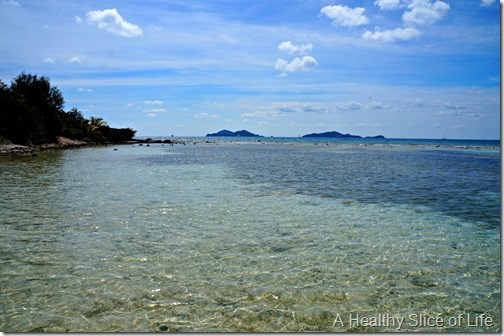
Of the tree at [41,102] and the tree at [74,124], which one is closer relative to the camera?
the tree at [41,102]

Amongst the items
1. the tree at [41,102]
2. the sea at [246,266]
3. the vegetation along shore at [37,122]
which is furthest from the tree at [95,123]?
the sea at [246,266]

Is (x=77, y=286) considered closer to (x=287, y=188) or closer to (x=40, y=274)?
(x=40, y=274)

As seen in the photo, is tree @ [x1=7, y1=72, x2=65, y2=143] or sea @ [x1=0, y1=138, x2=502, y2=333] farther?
tree @ [x1=7, y1=72, x2=65, y2=143]

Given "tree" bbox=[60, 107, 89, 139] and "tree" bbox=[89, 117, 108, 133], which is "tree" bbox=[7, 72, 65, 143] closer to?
"tree" bbox=[60, 107, 89, 139]

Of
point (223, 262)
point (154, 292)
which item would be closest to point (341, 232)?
point (223, 262)

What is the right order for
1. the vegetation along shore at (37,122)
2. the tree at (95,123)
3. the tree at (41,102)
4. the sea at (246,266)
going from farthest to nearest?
the tree at (95,123) < the tree at (41,102) < the vegetation along shore at (37,122) < the sea at (246,266)

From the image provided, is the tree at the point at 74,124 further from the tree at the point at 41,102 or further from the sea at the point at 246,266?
the sea at the point at 246,266

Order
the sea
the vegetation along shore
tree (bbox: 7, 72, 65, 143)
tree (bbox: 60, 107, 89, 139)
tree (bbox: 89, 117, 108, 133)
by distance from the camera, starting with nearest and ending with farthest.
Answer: the sea
the vegetation along shore
tree (bbox: 7, 72, 65, 143)
tree (bbox: 60, 107, 89, 139)
tree (bbox: 89, 117, 108, 133)

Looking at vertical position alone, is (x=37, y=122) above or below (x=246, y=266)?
above

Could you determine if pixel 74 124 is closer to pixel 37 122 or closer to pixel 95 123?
pixel 95 123

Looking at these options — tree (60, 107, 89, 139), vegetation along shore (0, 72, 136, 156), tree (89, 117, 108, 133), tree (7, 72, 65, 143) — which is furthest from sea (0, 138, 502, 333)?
tree (89, 117, 108, 133)

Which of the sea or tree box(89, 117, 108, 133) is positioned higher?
tree box(89, 117, 108, 133)

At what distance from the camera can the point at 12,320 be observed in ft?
→ 20.5

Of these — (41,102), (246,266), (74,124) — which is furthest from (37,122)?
(246,266)
